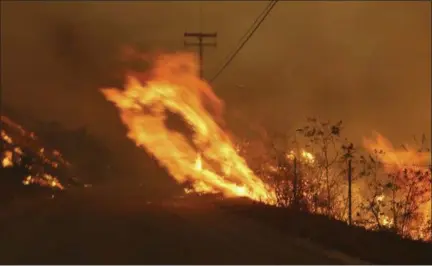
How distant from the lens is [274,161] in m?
20.1

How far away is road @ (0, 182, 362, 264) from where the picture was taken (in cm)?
1018

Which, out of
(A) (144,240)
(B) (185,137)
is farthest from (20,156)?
(A) (144,240)

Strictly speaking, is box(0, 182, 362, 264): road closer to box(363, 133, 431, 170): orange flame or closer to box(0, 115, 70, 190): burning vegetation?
box(363, 133, 431, 170): orange flame

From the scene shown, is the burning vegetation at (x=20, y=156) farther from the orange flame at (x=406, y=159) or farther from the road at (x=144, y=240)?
the orange flame at (x=406, y=159)

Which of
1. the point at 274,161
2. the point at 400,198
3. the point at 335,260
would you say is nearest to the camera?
the point at 335,260

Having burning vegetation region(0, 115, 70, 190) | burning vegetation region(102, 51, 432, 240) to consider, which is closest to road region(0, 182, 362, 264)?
burning vegetation region(102, 51, 432, 240)

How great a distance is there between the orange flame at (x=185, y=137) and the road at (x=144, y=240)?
6.02 m

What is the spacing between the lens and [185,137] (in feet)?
109

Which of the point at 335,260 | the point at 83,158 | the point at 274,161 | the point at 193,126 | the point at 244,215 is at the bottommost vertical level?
the point at 335,260

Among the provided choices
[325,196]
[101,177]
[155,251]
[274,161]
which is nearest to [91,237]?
[155,251]

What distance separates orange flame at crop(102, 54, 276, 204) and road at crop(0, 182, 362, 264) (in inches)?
237

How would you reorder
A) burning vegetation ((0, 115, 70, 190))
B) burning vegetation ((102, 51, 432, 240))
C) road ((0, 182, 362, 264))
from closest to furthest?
1. road ((0, 182, 362, 264))
2. burning vegetation ((102, 51, 432, 240))
3. burning vegetation ((0, 115, 70, 190))

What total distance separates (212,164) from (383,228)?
54.7ft

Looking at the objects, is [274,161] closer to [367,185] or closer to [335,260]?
[367,185]
